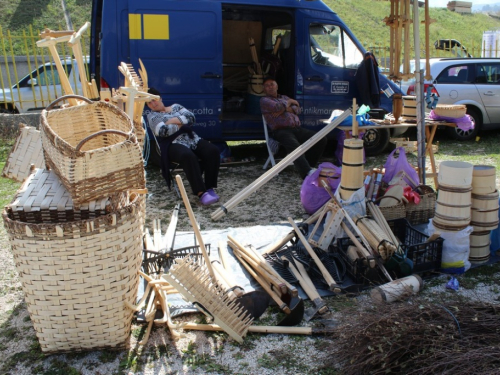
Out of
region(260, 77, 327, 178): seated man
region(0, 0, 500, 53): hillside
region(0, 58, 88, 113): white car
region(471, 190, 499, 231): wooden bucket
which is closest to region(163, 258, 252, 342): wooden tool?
region(471, 190, 499, 231): wooden bucket

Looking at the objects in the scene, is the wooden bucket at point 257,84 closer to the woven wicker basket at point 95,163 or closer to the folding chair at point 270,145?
the folding chair at point 270,145

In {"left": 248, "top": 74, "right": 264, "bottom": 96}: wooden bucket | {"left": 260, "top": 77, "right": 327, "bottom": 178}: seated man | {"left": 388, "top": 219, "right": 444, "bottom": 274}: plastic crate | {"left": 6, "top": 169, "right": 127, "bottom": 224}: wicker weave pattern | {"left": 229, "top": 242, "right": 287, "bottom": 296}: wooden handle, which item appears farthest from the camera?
{"left": 248, "top": 74, "right": 264, "bottom": 96}: wooden bucket

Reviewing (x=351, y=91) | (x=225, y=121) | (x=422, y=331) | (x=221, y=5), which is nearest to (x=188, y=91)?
(x=225, y=121)

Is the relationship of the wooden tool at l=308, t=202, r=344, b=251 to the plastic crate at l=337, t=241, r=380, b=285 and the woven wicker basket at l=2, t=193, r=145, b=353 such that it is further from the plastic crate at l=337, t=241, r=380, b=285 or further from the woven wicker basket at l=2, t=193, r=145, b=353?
the woven wicker basket at l=2, t=193, r=145, b=353

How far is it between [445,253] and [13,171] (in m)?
3.21

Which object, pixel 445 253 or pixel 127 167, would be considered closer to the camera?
pixel 127 167

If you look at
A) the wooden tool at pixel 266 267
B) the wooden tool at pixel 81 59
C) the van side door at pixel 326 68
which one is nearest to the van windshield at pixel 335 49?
the van side door at pixel 326 68

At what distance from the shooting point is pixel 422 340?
2.28 metres

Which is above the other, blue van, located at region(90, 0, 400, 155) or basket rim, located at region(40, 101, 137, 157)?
blue van, located at region(90, 0, 400, 155)

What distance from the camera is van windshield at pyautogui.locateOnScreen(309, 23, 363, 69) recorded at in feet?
23.5

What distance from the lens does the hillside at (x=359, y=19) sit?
679 inches

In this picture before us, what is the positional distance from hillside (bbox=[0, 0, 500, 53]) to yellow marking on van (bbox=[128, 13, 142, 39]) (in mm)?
3745

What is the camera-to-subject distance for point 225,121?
22.9 feet

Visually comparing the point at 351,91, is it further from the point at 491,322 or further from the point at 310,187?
the point at 491,322
